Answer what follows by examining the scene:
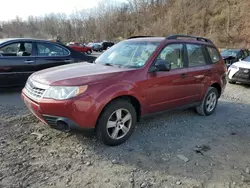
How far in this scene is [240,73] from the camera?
9.20 metres

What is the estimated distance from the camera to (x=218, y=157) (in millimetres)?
3471

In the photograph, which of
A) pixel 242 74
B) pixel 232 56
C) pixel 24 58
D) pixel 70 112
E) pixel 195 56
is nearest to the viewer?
pixel 70 112

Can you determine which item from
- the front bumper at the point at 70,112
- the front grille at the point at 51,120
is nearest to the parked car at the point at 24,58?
the front bumper at the point at 70,112

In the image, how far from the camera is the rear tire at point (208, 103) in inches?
204

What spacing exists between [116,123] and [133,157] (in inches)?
22.7

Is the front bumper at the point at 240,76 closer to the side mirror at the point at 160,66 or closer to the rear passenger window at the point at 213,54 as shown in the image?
the rear passenger window at the point at 213,54

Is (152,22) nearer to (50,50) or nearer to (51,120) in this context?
(50,50)

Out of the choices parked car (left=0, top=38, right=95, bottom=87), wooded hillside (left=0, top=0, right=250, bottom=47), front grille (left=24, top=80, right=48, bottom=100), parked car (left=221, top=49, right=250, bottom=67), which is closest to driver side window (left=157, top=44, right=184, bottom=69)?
front grille (left=24, top=80, right=48, bottom=100)

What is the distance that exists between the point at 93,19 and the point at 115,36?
449 inches

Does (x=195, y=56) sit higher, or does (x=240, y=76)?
(x=195, y=56)

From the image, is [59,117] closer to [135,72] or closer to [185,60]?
[135,72]

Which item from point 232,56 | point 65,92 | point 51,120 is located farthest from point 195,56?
point 232,56

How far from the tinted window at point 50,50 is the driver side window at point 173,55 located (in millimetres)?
3709

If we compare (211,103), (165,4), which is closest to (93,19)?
(165,4)
